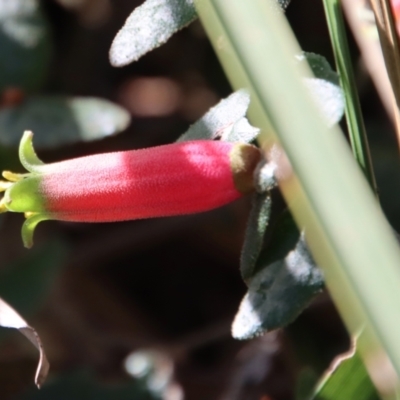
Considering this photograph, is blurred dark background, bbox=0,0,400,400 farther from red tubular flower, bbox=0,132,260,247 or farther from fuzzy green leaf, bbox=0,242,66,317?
red tubular flower, bbox=0,132,260,247

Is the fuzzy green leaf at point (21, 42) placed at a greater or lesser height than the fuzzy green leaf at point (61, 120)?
greater

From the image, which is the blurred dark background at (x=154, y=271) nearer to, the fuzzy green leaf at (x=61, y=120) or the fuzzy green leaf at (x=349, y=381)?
the fuzzy green leaf at (x=61, y=120)

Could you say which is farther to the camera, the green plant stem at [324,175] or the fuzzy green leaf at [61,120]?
the fuzzy green leaf at [61,120]

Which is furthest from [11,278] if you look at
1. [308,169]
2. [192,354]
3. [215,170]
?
[308,169]

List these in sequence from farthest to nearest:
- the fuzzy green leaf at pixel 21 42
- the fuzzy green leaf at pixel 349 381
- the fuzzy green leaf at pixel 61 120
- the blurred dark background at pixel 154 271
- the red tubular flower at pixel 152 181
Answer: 1. the blurred dark background at pixel 154 271
2. the fuzzy green leaf at pixel 21 42
3. the fuzzy green leaf at pixel 61 120
4. the fuzzy green leaf at pixel 349 381
5. the red tubular flower at pixel 152 181

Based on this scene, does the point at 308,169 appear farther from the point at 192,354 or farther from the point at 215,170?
the point at 192,354

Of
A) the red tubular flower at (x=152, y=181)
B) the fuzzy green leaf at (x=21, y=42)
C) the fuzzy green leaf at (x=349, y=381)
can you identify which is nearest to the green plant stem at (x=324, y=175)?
the red tubular flower at (x=152, y=181)
